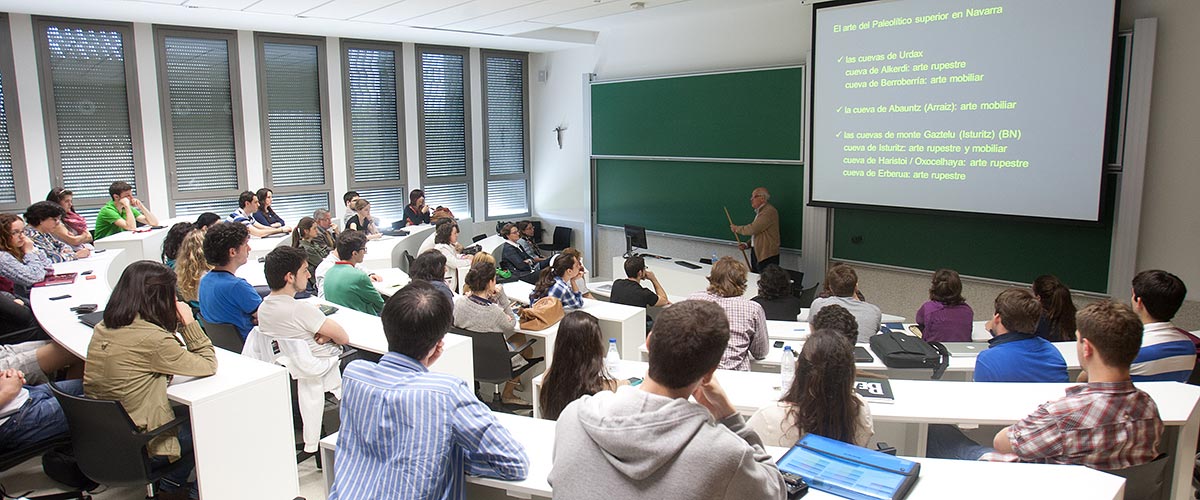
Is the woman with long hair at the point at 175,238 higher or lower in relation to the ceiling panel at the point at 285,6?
lower

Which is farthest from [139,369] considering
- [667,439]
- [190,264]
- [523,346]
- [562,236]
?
[562,236]

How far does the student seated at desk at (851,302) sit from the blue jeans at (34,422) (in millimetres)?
3873

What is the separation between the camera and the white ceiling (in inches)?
261

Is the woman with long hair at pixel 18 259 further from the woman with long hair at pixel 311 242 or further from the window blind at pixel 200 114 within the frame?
the window blind at pixel 200 114

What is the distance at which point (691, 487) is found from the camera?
1.53 meters

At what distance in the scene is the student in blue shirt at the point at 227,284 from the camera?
13.0ft

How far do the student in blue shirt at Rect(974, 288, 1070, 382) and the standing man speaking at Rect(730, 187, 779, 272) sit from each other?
14.0 ft

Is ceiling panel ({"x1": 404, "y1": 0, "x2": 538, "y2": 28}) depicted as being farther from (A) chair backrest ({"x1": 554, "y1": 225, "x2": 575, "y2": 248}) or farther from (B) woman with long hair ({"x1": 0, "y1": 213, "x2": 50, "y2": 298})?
(B) woman with long hair ({"x1": 0, "y1": 213, "x2": 50, "y2": 298})

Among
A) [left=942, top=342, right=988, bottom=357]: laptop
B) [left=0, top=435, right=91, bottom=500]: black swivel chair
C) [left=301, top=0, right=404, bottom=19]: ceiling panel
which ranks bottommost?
[left=0, top=435, right=91, bottom=500]: black swivel chair

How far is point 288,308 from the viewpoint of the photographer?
148 inches

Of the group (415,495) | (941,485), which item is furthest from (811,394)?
(415,495)

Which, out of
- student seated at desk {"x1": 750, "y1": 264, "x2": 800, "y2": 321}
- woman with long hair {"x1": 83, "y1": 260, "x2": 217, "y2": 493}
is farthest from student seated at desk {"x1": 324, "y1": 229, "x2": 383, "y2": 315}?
student seated at desk {"x1": 750, "y1": 264, "x2": 800, "y2": 321}

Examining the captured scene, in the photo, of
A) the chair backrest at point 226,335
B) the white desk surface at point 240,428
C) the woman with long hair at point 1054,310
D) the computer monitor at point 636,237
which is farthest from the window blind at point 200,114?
the woman with long hair at point 1054,310

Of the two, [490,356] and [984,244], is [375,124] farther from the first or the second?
[984,244]
